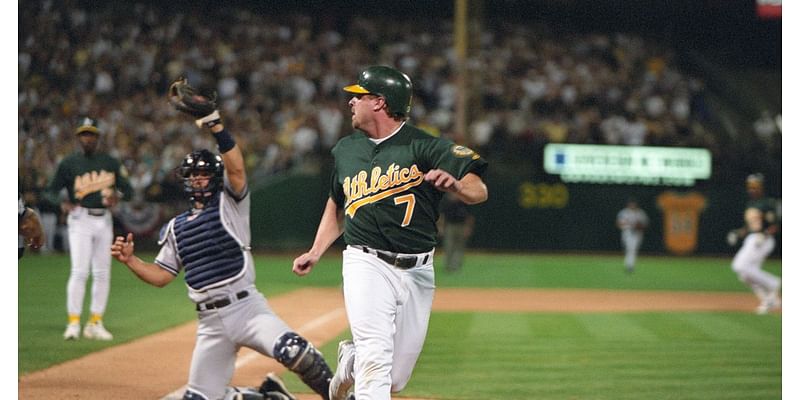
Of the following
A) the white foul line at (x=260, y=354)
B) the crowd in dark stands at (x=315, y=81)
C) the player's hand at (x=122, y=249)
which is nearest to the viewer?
the player's hand at (x=122, y=249)

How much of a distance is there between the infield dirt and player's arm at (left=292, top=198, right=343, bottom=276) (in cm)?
196

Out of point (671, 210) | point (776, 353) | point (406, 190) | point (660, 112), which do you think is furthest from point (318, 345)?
point (660, 112)

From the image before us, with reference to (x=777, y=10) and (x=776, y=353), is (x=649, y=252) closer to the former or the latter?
(x=777, y=10)

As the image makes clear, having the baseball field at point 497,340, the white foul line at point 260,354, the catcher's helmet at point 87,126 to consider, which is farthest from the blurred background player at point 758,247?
the catcher's helmet at point 87,126

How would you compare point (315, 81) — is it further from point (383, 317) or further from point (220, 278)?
point (383, 317)

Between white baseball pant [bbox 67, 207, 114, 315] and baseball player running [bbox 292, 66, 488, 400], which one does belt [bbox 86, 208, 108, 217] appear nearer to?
white baseball pant [bbox 67, 207, 114, 315]

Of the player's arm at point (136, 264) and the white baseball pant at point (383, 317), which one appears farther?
the player's arm at point (136, 264)

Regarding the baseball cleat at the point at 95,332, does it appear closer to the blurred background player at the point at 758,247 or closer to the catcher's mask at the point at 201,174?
the catcher's mask at the point at 201,174

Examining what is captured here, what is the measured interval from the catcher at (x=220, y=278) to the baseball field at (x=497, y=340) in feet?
3.00

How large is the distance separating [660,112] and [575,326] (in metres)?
17.0

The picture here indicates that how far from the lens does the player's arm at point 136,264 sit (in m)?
6.32

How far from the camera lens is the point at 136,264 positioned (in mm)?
6578

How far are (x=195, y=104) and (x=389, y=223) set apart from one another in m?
1.41

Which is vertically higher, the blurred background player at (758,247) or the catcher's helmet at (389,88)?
the catcher's helmet at (389,88)
